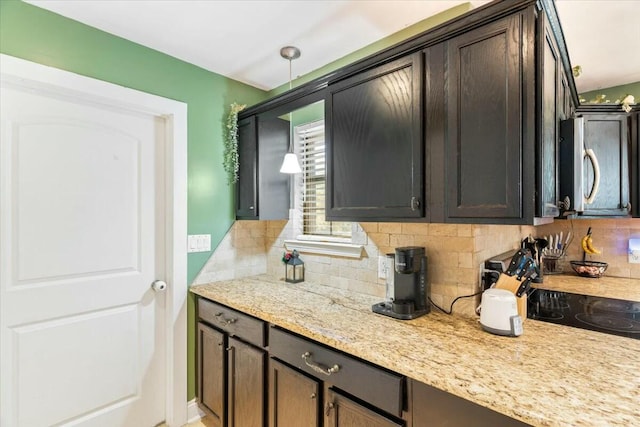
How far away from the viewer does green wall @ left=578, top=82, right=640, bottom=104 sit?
262cm

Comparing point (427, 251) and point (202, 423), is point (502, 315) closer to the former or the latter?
point (427, 251)

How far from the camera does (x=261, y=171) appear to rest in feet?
7.66

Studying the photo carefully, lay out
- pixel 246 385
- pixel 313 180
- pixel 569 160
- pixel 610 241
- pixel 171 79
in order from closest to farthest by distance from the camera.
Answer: pixel 569 160
pixel 246 385
pixel 171 79
pixel 313 180
pixel 610 241

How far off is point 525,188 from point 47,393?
2581 mm

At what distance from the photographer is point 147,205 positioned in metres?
2.11

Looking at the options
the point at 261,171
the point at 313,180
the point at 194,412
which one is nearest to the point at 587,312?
the point at 313,180

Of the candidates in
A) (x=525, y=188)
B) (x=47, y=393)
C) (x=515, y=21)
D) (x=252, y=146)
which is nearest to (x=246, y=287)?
(x=252, y=146)

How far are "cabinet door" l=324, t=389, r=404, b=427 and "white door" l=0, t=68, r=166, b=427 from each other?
1.43 m

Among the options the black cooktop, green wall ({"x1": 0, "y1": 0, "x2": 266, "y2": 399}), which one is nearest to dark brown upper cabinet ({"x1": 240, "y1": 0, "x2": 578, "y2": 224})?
the black cooktop

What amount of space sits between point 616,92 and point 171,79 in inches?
144

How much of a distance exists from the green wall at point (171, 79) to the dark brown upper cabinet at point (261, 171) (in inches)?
6.3

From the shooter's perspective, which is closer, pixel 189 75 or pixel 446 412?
pixel 446 412

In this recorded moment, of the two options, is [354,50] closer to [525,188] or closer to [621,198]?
[525,188]

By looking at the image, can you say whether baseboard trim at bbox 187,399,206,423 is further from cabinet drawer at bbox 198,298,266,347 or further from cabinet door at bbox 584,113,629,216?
cabinet door at bbox 584,113,629,216
